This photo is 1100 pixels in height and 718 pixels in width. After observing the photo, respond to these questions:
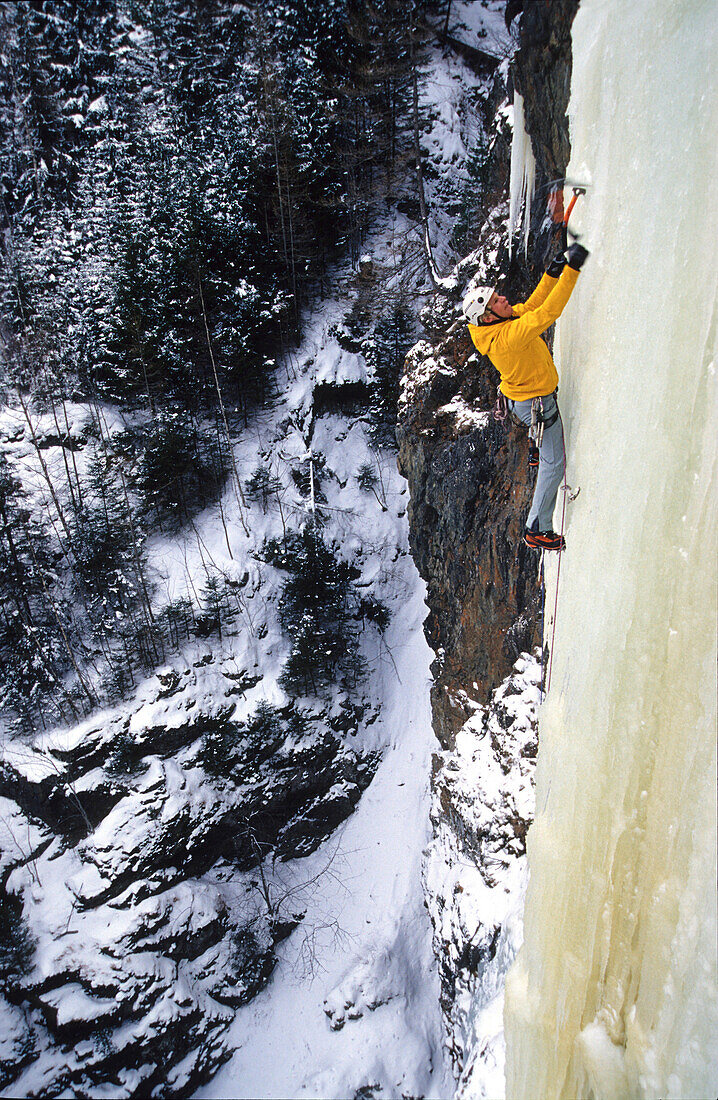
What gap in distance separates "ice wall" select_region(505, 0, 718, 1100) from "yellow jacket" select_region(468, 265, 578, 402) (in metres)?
0.22

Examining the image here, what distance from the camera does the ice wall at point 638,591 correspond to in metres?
2.06

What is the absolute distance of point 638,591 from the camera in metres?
2.39

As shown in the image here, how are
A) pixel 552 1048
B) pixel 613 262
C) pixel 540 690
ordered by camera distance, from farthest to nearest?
pixel 540 690 < pixel 552 1048 < pixel 613 262

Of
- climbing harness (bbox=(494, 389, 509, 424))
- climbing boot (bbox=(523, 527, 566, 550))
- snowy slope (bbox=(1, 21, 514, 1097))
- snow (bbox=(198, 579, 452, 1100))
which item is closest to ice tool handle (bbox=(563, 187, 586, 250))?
climbing harness (bbox=(494, 389, 509, 424))

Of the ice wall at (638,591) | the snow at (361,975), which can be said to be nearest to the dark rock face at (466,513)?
the snow at (361,975)

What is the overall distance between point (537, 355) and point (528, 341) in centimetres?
12

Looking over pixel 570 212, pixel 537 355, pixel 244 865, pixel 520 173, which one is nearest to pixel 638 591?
pixel 537 355

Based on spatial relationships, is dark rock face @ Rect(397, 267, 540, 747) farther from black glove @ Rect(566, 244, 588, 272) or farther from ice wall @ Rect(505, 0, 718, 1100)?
black glove @ Rect(566, 244, 588, 272)

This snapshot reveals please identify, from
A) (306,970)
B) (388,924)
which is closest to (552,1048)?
(388,924)

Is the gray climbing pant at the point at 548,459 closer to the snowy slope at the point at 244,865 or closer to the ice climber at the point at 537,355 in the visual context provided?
the ice climber at the point at 537,355

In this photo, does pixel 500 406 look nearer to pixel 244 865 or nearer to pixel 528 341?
pixel 528 341

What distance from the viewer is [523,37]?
173 inches

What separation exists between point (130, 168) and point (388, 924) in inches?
668

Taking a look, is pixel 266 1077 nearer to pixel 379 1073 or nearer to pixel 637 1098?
pixel 379 1073
